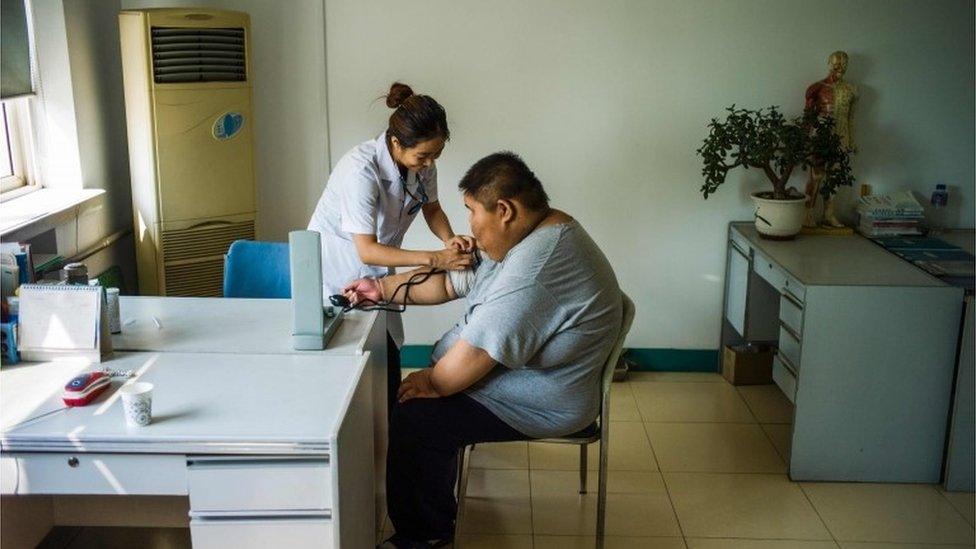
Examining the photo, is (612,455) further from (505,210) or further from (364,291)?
(505,210)

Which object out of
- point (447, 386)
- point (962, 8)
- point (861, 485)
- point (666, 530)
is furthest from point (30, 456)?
point (962, 8)

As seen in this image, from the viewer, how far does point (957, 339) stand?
3113mm

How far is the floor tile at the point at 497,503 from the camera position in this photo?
2955 millimetres

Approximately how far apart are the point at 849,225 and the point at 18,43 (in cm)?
350

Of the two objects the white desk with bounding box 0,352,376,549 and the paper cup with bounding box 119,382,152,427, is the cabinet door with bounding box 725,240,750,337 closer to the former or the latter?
the white desk with bounding box 0,352,376,549

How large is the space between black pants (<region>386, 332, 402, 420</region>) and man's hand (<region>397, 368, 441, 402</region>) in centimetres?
47

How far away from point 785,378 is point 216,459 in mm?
2173

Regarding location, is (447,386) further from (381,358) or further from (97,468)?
(97,468)

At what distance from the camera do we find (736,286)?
407 cm

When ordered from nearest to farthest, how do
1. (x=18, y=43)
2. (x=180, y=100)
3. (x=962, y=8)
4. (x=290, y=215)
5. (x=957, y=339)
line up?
(x=957, y=339) → (x=18, y=43) → (x=180, y=100) → (x=962, y=8) → (x=290, y=215)

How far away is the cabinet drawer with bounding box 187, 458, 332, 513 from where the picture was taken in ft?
6.54

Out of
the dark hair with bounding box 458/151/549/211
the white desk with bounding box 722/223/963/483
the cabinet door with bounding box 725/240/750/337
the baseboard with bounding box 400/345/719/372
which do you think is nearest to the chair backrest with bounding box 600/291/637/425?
the dark hair with bounding box 458/151/549/211

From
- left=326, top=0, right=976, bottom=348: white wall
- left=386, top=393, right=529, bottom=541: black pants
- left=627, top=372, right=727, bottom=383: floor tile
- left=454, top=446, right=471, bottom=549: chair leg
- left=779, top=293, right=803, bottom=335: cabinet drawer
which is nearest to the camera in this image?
left=386, top=393, right=529, bottom=541: black pants

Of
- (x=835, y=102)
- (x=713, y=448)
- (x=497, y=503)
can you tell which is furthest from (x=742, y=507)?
(x=835, y=102)
